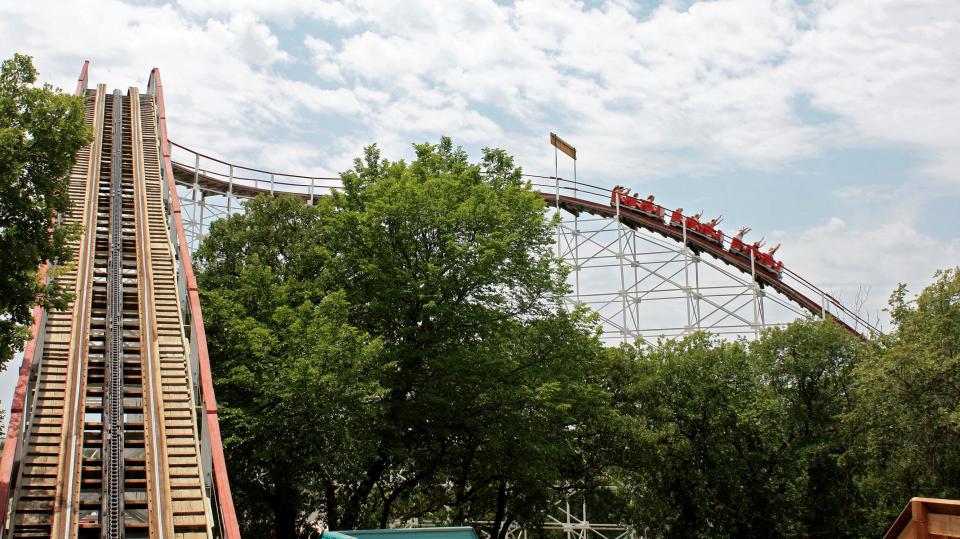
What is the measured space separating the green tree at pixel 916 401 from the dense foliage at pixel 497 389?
0.06m

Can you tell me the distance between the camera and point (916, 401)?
70.5 ft

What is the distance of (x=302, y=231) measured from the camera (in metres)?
25.3

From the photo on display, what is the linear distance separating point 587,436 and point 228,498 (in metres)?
17.0

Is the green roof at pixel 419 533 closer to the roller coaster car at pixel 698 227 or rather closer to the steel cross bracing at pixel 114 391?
the steel cross bracing at pixel 114 391

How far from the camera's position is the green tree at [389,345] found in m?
19.1

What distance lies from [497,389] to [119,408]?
32.7 ft

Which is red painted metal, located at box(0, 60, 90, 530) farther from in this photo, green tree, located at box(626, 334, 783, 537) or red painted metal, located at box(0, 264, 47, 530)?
green tree, located at box(626, 334, 783, 537)

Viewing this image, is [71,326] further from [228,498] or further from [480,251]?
[480,251]

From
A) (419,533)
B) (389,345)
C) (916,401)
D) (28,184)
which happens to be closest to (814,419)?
(916,401)

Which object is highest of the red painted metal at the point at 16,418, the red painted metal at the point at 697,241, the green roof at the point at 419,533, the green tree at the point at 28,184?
the red painted metal at the point at 697,241

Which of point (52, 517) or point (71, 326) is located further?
point (71, 326)

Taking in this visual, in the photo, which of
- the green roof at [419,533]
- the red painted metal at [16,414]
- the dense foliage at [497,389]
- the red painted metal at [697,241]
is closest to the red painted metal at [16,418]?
the red painted metal at [16,414]

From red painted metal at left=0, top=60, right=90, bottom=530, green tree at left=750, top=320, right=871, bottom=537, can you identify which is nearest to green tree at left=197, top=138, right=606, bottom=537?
red painted metal at left=0, top=60, right=90, bottom=530

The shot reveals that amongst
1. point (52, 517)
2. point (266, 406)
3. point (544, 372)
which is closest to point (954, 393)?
point (544, 372)
